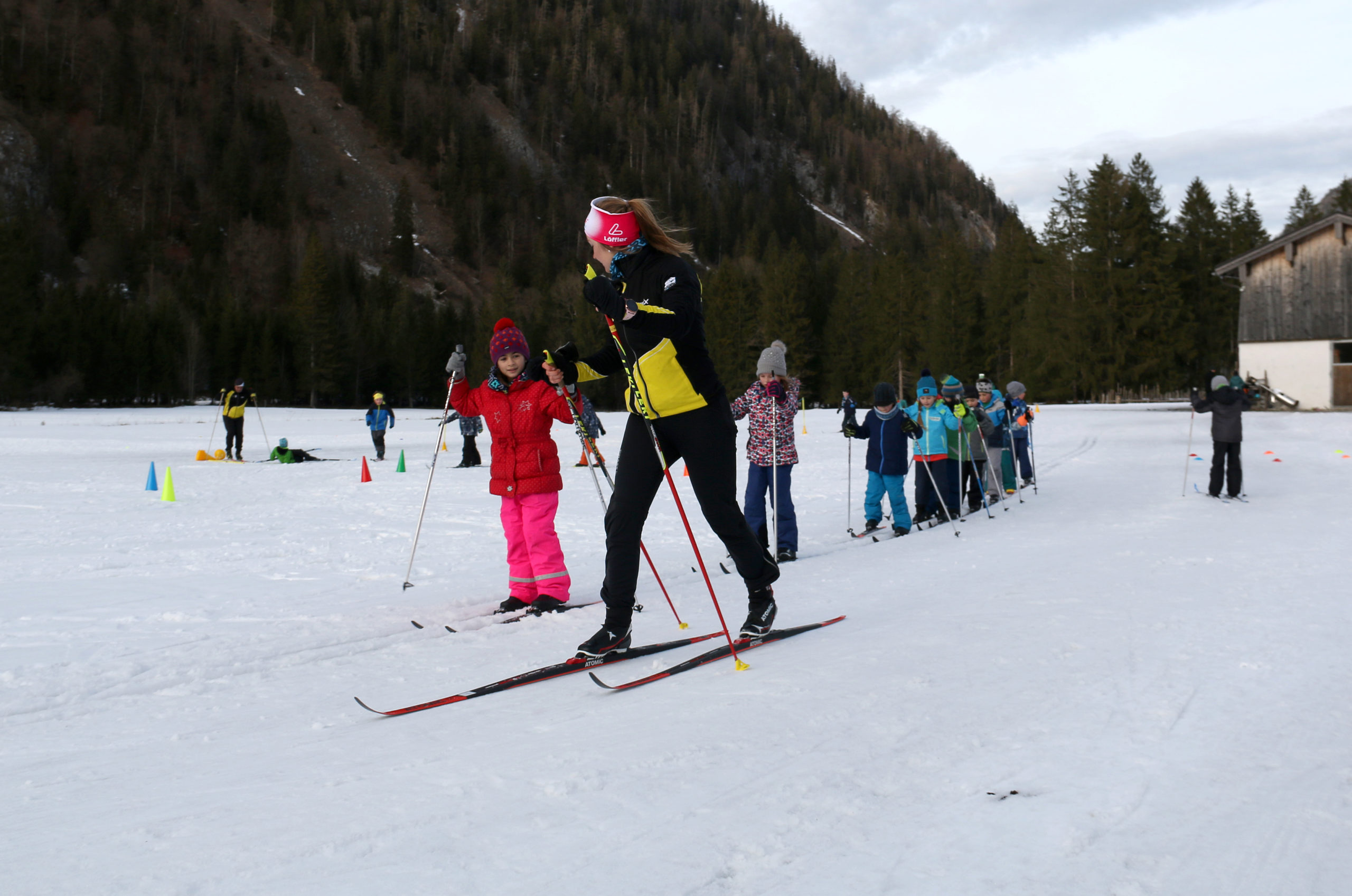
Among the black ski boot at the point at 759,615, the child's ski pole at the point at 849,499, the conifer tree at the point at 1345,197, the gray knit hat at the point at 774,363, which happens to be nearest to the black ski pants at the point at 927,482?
the child's ski pole at the point at 849,499

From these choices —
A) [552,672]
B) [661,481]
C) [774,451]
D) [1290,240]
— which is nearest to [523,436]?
[661,481]

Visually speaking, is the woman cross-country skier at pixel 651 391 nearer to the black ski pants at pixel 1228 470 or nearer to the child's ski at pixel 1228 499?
the child's ski at pixel 1228 499

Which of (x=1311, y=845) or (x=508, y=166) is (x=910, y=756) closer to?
(x=1311, y=845)

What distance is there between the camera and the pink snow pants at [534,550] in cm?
559

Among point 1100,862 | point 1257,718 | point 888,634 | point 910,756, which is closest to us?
point 1100,862

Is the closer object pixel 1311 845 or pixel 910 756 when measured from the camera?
pixel 1311 845

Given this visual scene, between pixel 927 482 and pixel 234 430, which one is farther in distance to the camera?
pixel 234 430

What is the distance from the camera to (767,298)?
58906 millimetres

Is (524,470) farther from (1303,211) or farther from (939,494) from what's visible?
(1303,211)

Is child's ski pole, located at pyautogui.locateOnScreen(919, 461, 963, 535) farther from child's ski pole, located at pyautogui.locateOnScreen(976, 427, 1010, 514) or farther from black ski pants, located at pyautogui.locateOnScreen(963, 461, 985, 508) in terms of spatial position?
child's ski pole, located at pyautogui.locateOnScreen(976, 427, 1010, 514)

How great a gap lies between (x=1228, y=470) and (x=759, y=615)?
863 centimetres

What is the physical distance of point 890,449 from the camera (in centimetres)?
894

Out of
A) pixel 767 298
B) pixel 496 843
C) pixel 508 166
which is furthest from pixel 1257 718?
pixel 508 166

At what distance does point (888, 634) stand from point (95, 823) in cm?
335
